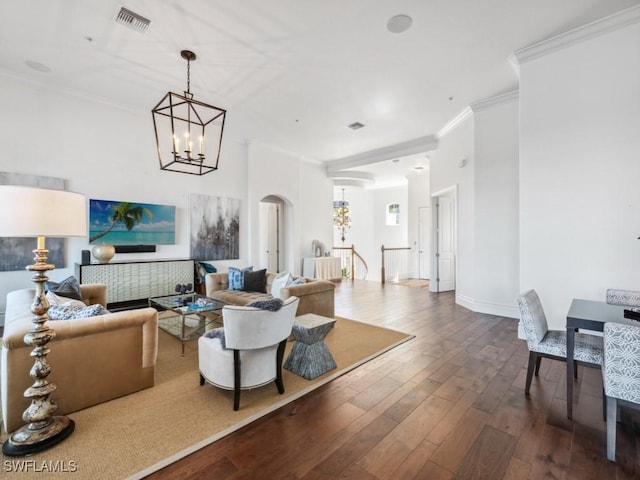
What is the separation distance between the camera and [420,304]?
600 centimetres

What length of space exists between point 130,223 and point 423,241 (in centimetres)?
788

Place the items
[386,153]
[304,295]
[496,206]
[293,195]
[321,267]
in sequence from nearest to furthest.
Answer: [304,295], [496,206], [386,153], [293,195], [321,267]

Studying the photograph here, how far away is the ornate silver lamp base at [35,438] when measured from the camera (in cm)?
179

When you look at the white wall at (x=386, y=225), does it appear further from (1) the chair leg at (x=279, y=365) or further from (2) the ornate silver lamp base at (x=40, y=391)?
Answer: (2) the ornate silver lamp base at (x=40, y=391)

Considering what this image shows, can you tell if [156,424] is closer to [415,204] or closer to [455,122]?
[455,122]

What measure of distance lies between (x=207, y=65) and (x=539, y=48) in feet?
14.2

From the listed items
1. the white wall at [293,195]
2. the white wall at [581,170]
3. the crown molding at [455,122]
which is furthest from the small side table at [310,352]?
the crown molding at [455,122]

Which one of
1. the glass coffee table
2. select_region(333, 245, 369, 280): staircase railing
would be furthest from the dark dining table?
select_region(333, 245, 369, 280): staircase railing

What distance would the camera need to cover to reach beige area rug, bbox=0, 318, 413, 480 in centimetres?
172

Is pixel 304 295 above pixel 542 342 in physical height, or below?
above

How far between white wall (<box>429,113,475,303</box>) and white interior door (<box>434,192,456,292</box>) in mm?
995

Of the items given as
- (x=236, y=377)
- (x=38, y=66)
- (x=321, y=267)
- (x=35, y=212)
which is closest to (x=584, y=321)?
(x=236, y=377)

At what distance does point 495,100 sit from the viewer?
16.1ft

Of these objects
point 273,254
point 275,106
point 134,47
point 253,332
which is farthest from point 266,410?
point 273,254
